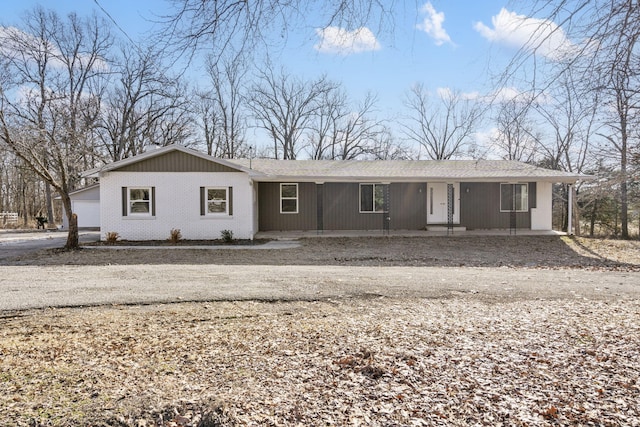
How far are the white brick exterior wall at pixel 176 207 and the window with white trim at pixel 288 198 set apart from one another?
2.15m

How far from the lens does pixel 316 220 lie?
653 inches

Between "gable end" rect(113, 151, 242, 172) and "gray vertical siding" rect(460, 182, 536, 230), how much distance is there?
952cm

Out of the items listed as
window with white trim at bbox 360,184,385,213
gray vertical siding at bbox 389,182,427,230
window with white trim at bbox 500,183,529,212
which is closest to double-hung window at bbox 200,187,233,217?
window with white trim at bbox 360,184,385,213

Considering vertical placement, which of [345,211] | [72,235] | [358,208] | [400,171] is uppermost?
[400,171]

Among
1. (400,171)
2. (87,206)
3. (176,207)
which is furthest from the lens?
(87,206)

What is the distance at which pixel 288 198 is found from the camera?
Answer: 16.5 m

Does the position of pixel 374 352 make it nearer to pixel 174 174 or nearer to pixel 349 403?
pixel 349 403

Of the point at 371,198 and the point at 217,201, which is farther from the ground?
the point at 371,198

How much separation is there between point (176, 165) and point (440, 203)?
10.7m

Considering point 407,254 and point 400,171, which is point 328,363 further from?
point 400,171

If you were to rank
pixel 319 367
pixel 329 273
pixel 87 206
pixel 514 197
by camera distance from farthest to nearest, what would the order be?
pixel 87 206
pixel 514 197
pixel 329 273
pixel 319 367

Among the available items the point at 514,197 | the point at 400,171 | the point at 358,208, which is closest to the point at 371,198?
the point at 358,208

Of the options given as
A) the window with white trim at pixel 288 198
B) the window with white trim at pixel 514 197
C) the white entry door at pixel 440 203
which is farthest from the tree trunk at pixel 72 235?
the window with white trim at pixel 514 197

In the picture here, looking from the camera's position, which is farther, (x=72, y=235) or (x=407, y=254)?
(x=72, y=235)
